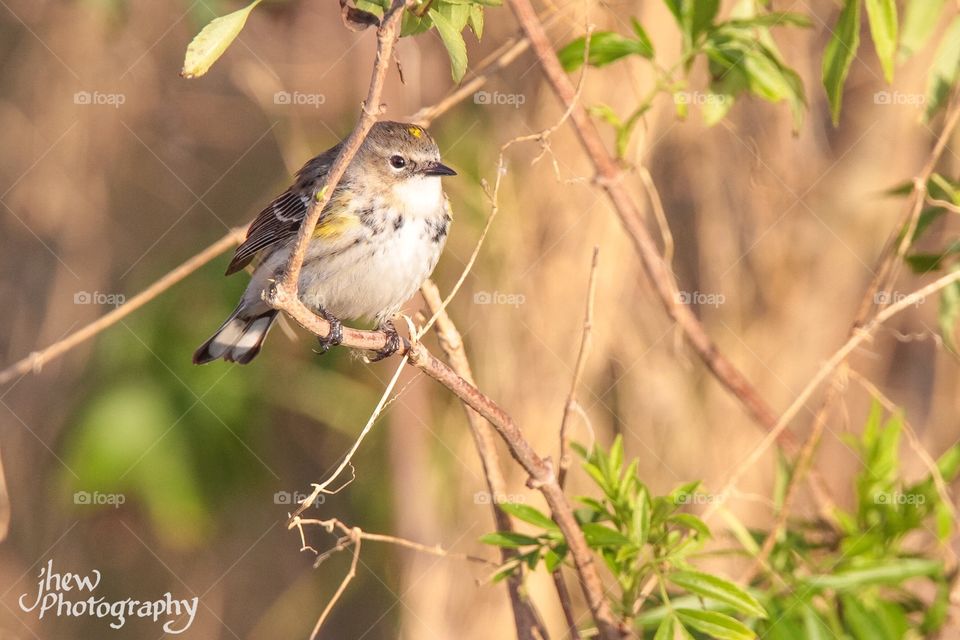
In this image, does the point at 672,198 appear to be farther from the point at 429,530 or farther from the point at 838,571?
the point at 838,571

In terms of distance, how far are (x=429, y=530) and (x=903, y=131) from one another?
3002 millimetres

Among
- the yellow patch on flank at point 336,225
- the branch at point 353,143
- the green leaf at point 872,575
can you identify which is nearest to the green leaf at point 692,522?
the green leaf at point 872,575

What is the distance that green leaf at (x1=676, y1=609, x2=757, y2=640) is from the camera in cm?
263

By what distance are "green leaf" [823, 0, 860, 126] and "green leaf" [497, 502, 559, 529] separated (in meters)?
1.42

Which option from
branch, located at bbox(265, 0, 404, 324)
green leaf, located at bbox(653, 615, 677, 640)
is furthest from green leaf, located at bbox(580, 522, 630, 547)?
branch, located at bbox(265, 0, 404, 324)

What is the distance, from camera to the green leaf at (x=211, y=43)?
2.09 meters

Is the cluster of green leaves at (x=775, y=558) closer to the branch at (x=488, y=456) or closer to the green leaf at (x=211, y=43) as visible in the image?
the branch at (x=488, y=456)

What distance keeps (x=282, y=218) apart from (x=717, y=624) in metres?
2.18

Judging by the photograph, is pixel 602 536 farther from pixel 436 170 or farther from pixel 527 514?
pixel 436 170

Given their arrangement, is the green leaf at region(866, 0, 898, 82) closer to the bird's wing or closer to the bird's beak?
the bird's beak

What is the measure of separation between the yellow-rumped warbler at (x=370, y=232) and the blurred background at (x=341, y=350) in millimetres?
686

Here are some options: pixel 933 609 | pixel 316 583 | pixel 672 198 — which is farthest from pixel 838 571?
pixel 316 583

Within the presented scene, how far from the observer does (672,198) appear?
202 inches

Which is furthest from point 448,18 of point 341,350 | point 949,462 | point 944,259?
point 341,350
